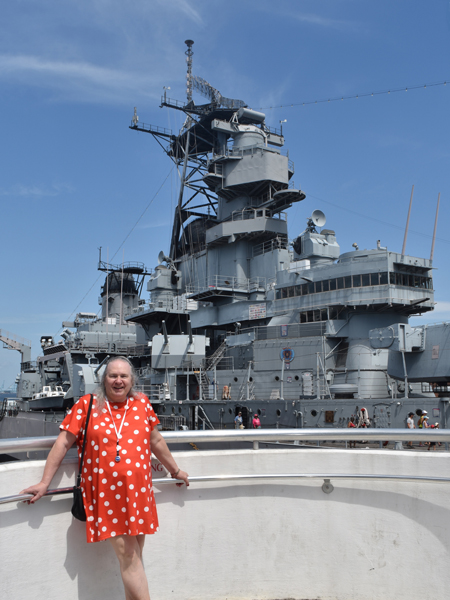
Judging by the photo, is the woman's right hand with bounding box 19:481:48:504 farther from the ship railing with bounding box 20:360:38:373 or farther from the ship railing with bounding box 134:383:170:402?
the ship railing with bounding box 20:360:38:373

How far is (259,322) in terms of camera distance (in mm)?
30688

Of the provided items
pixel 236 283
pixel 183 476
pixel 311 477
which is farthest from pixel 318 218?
pixel 183 476

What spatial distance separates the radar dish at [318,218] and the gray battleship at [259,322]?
0.08 meters

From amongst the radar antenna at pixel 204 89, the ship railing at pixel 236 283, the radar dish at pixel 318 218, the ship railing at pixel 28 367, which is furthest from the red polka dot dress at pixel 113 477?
the ship railing at pixel 28 367

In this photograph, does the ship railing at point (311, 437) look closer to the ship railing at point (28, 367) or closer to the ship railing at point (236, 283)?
the ship railing at point (236, 283)

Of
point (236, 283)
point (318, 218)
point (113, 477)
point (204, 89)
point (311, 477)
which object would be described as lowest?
point (311, 477)

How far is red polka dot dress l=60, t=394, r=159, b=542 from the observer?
2789 millimetres

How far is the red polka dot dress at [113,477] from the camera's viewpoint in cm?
279

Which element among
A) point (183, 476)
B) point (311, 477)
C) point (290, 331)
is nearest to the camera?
point (183, 476)

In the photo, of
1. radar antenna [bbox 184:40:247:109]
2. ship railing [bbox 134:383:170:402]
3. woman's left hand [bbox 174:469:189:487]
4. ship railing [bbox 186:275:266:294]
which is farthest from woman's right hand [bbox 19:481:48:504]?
radar antenna [bbox 184:40:247:109]

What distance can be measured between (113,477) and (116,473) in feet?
0.09

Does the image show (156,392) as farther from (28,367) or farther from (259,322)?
(28,367)

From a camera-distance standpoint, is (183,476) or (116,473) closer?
(116,473)

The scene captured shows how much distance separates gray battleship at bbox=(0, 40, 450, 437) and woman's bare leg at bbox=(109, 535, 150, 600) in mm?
16617
